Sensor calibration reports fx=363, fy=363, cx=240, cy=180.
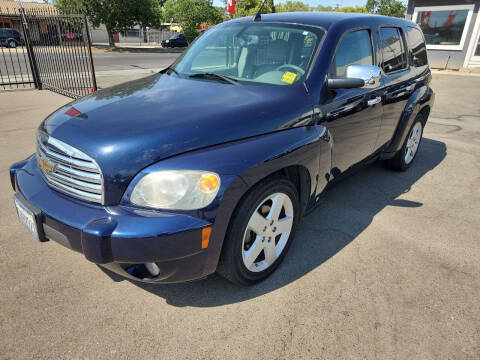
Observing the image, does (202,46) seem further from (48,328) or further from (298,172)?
(48,328)

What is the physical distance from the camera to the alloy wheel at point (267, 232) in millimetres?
2418

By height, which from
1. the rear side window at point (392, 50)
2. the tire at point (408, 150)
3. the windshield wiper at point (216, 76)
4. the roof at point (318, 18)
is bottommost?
the tire at point (408, 150)

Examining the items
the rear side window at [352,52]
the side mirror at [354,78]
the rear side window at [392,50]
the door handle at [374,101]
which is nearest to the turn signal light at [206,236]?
the side mirror at [354,78]

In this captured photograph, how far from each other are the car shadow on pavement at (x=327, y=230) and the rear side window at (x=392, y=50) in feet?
4.50

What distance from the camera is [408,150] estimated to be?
15.7 ft

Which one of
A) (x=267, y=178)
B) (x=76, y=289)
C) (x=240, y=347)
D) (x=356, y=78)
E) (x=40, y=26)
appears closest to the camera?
(x=240, y=347)

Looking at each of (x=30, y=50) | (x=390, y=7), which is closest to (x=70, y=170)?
(x=30, y=50)

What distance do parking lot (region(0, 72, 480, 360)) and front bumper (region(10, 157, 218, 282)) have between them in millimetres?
402

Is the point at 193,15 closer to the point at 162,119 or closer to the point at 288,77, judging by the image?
the point at 288,77

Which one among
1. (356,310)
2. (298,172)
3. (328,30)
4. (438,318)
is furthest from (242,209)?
(328,30)

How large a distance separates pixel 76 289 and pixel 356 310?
6.28 feet

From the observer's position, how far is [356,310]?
2408 millimetres

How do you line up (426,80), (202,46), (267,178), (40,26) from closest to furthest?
(267,178) < (202,46) < (426,80) < (40,26)

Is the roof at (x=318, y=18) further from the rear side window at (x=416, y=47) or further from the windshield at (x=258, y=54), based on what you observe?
the rear side window at (x=416, y=47)
